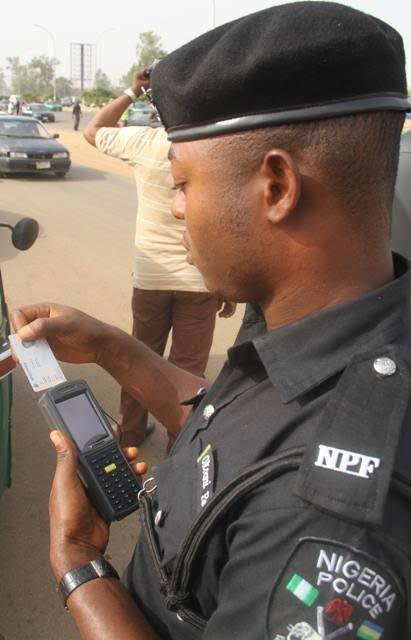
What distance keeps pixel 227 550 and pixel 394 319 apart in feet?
1.67

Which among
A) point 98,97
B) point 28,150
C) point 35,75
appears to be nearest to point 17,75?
point 35,75

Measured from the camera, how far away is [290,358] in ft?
3.70

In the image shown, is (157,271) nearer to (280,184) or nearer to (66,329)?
(66,329)

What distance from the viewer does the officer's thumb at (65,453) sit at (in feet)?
Answer: 4.85

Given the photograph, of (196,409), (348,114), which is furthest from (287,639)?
(348,114)

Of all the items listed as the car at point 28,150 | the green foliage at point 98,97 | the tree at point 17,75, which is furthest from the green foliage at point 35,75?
the car at point 28,150

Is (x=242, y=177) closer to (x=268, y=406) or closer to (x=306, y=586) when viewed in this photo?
(x=268, y=406)

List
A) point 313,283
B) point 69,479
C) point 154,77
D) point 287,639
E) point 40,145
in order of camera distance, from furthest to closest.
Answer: point 40,145
point 69,479
point 154,77
point 313,283
point 287,639

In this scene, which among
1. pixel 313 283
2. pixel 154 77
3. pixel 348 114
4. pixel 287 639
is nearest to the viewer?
pixel 287 639

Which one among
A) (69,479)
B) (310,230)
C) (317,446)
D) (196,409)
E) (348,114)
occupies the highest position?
(348,114)

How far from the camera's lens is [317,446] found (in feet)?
3.04

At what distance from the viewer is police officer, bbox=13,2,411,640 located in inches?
34.0

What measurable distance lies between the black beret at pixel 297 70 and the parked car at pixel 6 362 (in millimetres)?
1810

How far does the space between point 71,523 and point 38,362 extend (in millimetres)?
534
